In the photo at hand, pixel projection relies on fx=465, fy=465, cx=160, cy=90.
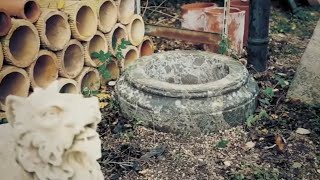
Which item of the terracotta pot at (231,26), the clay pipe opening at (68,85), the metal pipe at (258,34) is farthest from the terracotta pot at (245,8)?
the clay pipe opening at (68,85)

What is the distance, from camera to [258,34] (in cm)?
442

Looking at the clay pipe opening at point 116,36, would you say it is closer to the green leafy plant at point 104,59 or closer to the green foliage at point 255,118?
the green leafy plant at point 104,59

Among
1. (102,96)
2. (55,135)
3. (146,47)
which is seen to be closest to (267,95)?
(146,47)

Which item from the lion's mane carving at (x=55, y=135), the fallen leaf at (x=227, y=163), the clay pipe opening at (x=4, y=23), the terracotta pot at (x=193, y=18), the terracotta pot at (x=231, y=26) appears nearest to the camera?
the lion's mane carving at (x=55, y=135)

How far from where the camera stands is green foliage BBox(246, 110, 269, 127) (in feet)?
11.7

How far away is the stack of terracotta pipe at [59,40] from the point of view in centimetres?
316

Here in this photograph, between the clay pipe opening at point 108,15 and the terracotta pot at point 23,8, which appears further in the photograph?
the clay pipe opening at point 108,15

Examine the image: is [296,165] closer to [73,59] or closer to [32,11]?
[73,59]

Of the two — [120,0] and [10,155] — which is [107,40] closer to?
[120,0]

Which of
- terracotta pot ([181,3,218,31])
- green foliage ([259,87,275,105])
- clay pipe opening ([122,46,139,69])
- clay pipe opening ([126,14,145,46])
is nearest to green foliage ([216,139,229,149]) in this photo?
green foliage ([259,87,275,105])

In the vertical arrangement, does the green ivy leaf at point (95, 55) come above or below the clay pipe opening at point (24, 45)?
below

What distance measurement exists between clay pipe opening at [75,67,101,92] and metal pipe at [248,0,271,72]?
1516 mm

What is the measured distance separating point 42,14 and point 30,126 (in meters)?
2.04

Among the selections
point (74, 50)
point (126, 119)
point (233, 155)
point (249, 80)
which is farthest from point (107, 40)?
point (233, 155)
